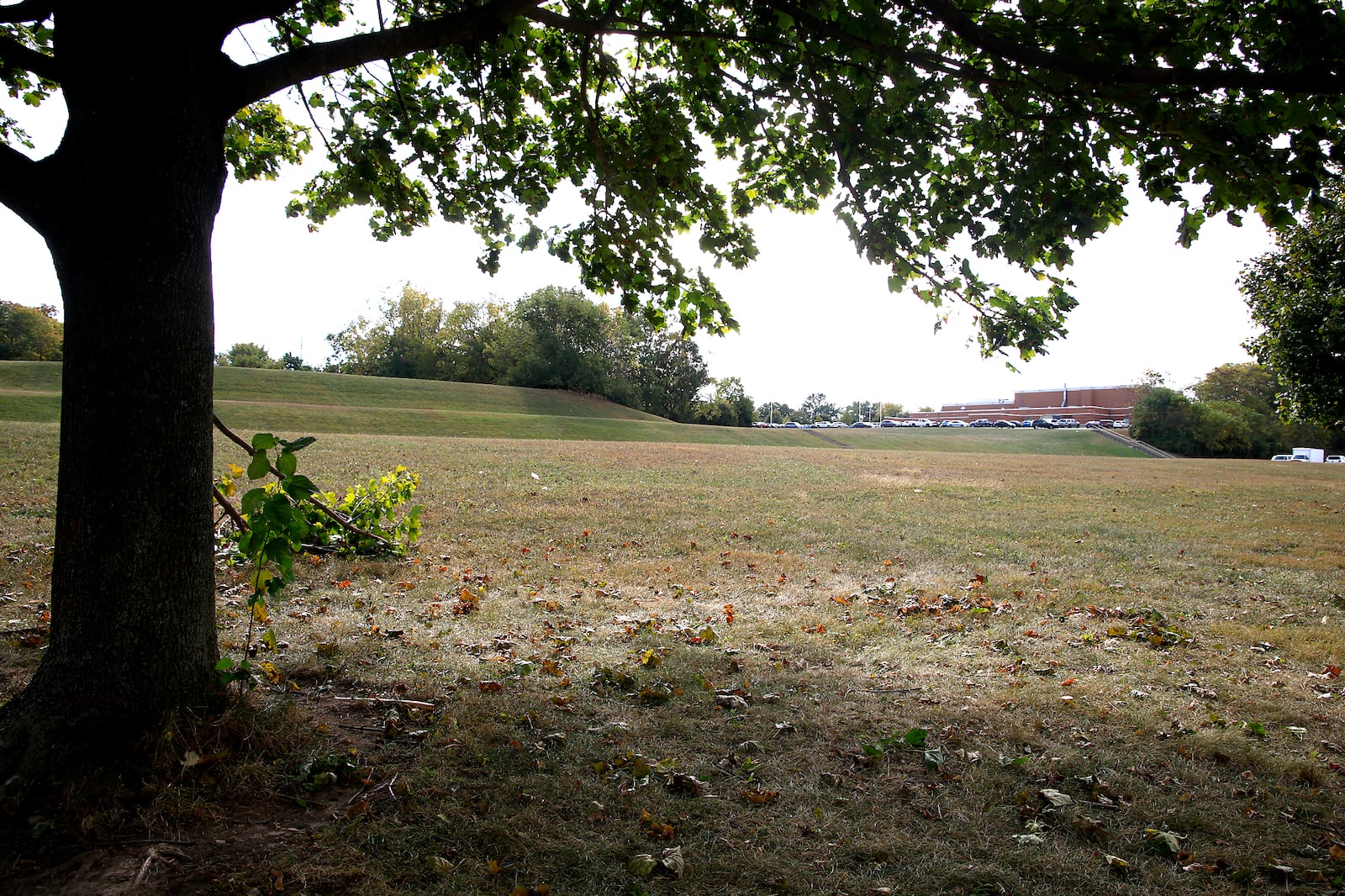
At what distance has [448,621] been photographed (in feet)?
20.6

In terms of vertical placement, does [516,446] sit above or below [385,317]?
below

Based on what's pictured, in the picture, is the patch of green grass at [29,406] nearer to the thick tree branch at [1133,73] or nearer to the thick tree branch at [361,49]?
the thick tree branch at [361,49]

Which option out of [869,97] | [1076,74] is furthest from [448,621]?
[1076,74]

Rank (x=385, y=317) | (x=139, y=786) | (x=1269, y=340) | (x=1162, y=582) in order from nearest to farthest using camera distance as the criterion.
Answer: (x=139, y=786)
(x=1162, y=582)
(x=1269, y=340)
(x=385, y=317)

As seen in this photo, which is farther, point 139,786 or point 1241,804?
point 1241,804

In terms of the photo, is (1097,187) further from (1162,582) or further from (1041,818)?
(1162,582)

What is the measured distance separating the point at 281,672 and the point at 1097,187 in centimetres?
635

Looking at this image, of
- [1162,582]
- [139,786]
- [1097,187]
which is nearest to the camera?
[139,786]

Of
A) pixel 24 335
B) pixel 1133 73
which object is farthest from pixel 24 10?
pixel 24 335

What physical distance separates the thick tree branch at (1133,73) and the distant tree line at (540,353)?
5882cm

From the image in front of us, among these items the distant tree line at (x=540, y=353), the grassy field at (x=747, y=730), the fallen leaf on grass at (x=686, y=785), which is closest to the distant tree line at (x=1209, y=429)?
the distant tree line at (x=540, y=353)

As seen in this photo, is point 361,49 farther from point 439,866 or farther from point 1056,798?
point 1056,798

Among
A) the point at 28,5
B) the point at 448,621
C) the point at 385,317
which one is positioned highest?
the point at 385,317

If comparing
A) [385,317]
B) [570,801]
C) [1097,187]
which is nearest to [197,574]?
[570,801]
